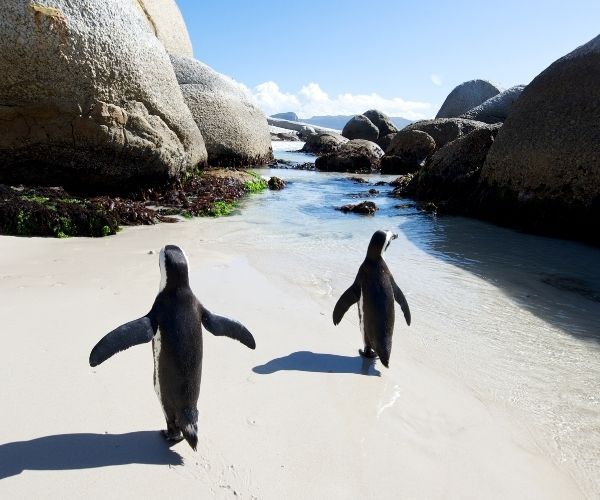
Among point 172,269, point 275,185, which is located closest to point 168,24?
point 275,185

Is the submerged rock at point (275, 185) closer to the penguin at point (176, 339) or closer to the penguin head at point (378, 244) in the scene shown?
the penguin head at point (378, 244)

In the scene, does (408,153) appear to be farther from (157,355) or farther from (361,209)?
(157,355)

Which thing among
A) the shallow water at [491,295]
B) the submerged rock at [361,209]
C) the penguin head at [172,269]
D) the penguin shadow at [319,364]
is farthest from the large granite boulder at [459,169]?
the penguin head at [172,269]

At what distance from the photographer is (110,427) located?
229 centimetres

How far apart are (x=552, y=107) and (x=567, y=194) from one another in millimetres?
1627

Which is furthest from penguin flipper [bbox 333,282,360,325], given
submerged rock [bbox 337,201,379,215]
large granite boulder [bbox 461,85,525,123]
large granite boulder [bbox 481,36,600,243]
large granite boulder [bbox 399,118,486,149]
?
large granite boulder [bbox 461,85,525,123]

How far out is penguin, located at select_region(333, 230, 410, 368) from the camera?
3230 mm

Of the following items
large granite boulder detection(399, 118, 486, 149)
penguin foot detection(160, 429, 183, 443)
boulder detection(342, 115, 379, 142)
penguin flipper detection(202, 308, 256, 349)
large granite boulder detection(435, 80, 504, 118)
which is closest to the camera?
penguin foot detection(160, 429, 183, 443)

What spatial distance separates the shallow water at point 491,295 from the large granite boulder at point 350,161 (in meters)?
10.3

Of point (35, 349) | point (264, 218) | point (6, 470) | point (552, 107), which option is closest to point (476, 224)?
point (552, 107)

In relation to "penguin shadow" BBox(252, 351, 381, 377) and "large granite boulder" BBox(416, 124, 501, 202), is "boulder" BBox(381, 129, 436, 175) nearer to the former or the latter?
"large granite boulder" BBox(416, 124, 501, 202)

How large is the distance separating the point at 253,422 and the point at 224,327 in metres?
0.46

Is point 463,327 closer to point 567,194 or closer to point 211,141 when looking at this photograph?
point 567,194

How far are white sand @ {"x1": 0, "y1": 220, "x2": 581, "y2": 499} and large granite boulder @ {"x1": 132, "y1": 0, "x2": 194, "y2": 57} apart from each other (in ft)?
44.7
